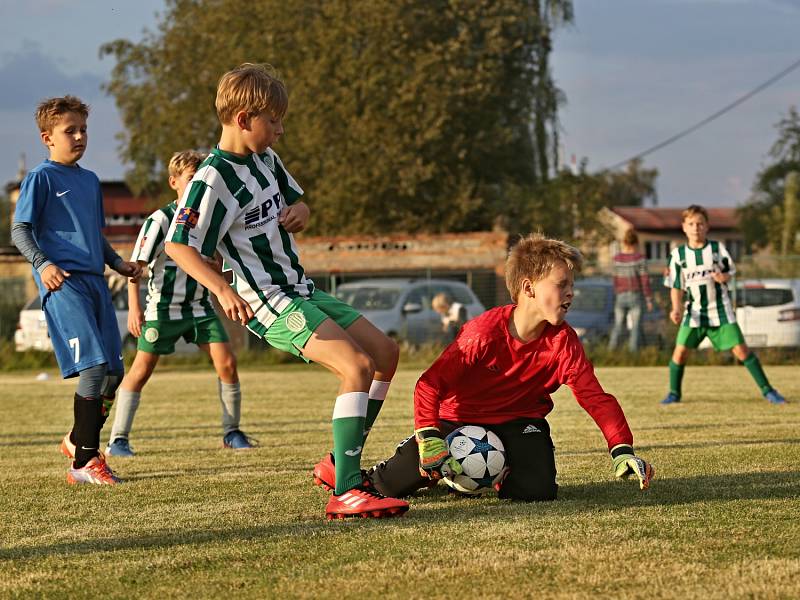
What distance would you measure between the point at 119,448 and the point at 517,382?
129 inches

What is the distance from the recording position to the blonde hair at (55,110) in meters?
6.57

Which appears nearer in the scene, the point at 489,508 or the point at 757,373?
the point at 489,508

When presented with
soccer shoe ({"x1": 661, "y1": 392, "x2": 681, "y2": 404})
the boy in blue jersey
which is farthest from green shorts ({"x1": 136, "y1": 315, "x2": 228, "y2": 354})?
soccer shoe ({"x1": 661, "y1": 392, "x2": 681, "y2": 404})

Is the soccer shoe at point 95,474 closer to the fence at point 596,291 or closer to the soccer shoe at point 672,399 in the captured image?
the soccer shoe at point 672,399

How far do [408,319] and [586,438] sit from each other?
11964 millimetres

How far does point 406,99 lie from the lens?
35.1 m

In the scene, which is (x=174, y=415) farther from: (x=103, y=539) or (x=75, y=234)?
(x=103, y=539)

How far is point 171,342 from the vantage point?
8.21 m

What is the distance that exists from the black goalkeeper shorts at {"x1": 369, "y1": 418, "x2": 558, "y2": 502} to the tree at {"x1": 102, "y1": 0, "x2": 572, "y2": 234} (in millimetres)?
30018

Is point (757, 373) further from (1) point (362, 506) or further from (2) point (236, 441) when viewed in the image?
(1) point (362, 506)

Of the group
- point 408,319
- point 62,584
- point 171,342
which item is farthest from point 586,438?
Answer: point 408,319

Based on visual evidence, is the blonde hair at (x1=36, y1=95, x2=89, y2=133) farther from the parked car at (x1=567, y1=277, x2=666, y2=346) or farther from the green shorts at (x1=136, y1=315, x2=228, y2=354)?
the parked car at (x1=567, y1=277, x2=666, y2=346)

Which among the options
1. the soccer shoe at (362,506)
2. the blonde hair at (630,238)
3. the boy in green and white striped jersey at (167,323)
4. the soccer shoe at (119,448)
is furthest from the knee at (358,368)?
the blonde hair at (630,238)

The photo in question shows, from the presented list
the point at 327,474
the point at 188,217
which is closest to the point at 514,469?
the point at 327,474
